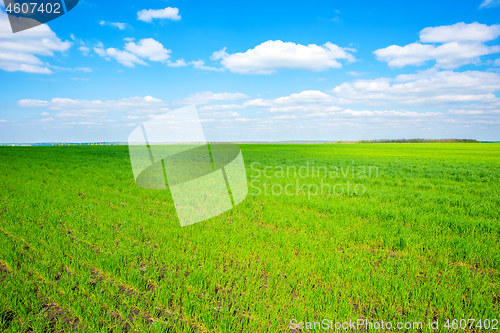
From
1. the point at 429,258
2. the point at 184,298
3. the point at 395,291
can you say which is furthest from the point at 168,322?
the point at 429,258

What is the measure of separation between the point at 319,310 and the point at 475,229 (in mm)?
6131

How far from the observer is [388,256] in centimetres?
529

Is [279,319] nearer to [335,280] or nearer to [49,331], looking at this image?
[335,280]

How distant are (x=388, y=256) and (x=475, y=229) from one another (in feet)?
12.2

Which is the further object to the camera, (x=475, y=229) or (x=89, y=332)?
(x=475, y=229)

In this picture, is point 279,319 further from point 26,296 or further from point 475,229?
point 475,229

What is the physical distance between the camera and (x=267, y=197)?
11.0 meters

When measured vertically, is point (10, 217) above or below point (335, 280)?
above

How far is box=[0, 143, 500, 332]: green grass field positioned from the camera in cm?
368

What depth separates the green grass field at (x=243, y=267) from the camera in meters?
3.68

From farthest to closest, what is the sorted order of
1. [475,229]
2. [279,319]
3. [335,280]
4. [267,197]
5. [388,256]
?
[267,197]
[475,229]
[388,256]
[335,280]
[279,319]

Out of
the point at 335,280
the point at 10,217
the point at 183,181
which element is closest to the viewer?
the point at 335,280

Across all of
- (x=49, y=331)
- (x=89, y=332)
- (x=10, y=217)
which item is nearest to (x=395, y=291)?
(x=89, y=332)

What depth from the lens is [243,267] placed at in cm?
510
